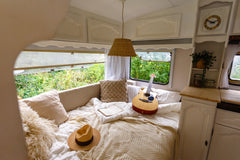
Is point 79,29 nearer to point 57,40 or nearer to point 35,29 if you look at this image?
point 57,40

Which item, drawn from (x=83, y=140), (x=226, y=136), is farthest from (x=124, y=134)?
(x=226, y=136)

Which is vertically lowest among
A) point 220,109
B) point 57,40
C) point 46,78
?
point 220,109

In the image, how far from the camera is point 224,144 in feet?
4.58

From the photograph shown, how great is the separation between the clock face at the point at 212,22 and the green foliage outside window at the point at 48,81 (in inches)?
92.4

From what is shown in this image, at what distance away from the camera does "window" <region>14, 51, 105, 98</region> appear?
1698 mm

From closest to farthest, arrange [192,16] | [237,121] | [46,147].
Result: 1. [46,147]
2. [237,121]
3. [192,16]

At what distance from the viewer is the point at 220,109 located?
1.34 meters

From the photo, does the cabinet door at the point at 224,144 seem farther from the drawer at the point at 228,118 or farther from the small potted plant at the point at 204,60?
the small potted plant at the point at 204,60

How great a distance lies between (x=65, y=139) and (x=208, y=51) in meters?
2.39

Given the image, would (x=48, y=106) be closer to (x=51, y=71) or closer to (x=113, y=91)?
(x=51, y=71)

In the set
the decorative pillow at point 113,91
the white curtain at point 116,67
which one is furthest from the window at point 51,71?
the decorative pillow at point 113,91

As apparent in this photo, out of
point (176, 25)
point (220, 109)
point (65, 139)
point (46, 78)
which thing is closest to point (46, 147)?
point (65, 139)

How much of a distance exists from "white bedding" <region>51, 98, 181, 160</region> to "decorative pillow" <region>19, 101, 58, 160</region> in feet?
0.30

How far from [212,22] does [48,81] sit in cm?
286
